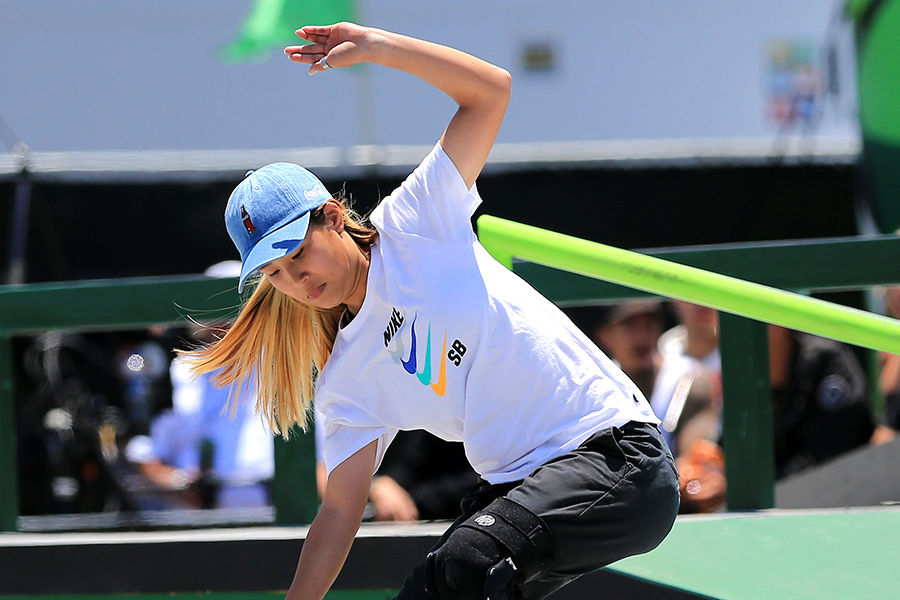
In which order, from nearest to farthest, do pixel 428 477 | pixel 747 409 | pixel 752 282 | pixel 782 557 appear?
pixel 782 557 → pixel 752 282 → pixel 747 409 → pixel 428 477

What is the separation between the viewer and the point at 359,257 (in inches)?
82.0

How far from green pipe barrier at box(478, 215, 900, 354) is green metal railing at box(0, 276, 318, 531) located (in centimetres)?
119

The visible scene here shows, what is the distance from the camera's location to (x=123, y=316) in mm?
3227

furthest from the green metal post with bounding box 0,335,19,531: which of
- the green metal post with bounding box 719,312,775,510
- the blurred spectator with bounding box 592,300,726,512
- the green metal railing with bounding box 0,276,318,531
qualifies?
the blurred spectator with bounding box 592,300,726,512

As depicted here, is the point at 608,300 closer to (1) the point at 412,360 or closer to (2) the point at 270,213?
(1) the point at 412,360

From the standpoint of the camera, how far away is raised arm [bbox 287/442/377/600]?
197 centimetres

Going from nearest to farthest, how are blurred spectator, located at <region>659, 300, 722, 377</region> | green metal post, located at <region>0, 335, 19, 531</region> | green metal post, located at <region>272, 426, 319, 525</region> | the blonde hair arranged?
the blonde hair
green metal post, located at <region>272, 426, 319, 525</region>
green metal post, located at <region>0, 335, 19, 531</region>
blurred spectator, located at <region>659, 300, 722, 377</region>

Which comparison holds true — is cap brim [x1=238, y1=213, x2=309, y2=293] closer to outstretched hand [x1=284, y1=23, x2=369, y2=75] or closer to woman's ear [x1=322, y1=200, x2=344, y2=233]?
woman's ear [x1=322, y1=200, x2=344, y2=233]

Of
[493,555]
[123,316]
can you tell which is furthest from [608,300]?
[123,316]

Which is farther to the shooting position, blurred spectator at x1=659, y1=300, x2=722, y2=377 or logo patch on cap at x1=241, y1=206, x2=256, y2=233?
blurred spectator at x1=659, y1=300, x2=722, y2=377

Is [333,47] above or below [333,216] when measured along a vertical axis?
above

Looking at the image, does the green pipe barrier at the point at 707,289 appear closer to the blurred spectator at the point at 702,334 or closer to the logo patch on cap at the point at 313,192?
the logo patch on cap at the point at 313,192

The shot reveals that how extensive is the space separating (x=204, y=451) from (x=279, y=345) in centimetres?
337

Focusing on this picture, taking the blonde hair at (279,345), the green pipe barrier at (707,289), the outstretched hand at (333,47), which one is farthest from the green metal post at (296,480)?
the outstretched hand at (333,47)
